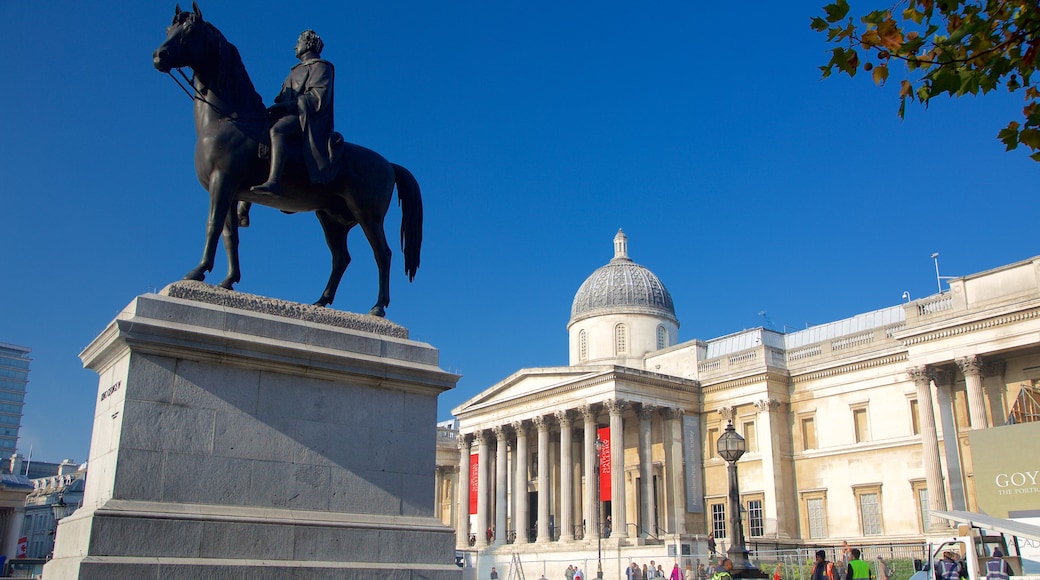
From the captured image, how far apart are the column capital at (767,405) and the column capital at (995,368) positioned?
36.3 feet

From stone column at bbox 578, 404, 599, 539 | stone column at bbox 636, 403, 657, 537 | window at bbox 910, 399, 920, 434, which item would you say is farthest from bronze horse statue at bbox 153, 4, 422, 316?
stone column at bbox 636, 403, 657, 537

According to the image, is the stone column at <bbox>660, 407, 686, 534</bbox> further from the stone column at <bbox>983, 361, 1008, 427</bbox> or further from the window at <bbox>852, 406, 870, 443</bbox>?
the stone column at <bbox>983, 361, 1008, 427</bbox>

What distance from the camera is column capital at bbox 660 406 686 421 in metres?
48.1

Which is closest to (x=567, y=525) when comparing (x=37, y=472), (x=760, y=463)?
(x=760, y=463)

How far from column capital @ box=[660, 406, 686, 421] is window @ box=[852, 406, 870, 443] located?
351 inches

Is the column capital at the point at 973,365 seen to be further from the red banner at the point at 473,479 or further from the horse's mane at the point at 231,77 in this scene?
the horse's mane at the point at 231,77

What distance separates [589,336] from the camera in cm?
5866

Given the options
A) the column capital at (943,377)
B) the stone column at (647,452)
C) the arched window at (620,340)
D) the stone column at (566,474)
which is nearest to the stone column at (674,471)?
the stone column at (647,452)

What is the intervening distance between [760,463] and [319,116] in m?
40.6

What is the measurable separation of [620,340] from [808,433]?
47.9 feet

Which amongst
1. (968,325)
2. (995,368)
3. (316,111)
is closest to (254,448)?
(316,111)

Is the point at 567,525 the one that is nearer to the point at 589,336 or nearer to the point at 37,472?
the point at 589,336

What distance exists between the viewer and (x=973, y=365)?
3606cm

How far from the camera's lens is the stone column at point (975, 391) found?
1412 inches
